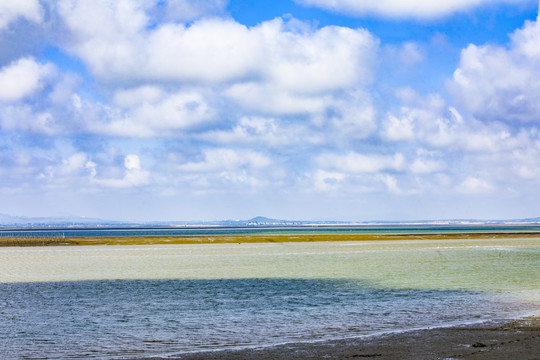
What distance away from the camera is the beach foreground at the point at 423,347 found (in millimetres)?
15289

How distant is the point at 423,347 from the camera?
1650 cm

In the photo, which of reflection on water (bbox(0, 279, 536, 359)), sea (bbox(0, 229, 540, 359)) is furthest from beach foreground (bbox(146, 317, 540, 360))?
reflection on water (bbox(0, 279, 536, 359))

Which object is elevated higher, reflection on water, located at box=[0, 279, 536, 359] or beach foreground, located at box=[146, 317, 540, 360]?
Answer: beach foreground, located at box=[146, 317, 540, 360]

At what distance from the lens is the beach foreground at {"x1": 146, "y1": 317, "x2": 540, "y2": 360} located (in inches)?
602

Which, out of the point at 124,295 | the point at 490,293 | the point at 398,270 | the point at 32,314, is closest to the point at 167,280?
the point at 124,295

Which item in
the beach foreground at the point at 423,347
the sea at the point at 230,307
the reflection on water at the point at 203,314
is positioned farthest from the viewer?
the sea at the point at 230,307

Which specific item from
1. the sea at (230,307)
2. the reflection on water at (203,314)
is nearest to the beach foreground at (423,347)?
the sea at (230,307)

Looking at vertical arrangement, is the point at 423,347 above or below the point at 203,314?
above

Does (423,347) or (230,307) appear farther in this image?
(230,307)

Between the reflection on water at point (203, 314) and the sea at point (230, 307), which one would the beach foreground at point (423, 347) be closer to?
the sea at point (230, 307)

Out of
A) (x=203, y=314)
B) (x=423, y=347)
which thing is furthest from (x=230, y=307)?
(x=423, y=347)

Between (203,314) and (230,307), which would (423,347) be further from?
(230,307)

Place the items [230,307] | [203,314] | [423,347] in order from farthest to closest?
[230,307]
[203,314]
[423,347]

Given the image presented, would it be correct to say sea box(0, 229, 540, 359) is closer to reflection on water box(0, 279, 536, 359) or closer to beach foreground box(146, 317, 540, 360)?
reflection on water box(0, 279, 536, 359)
